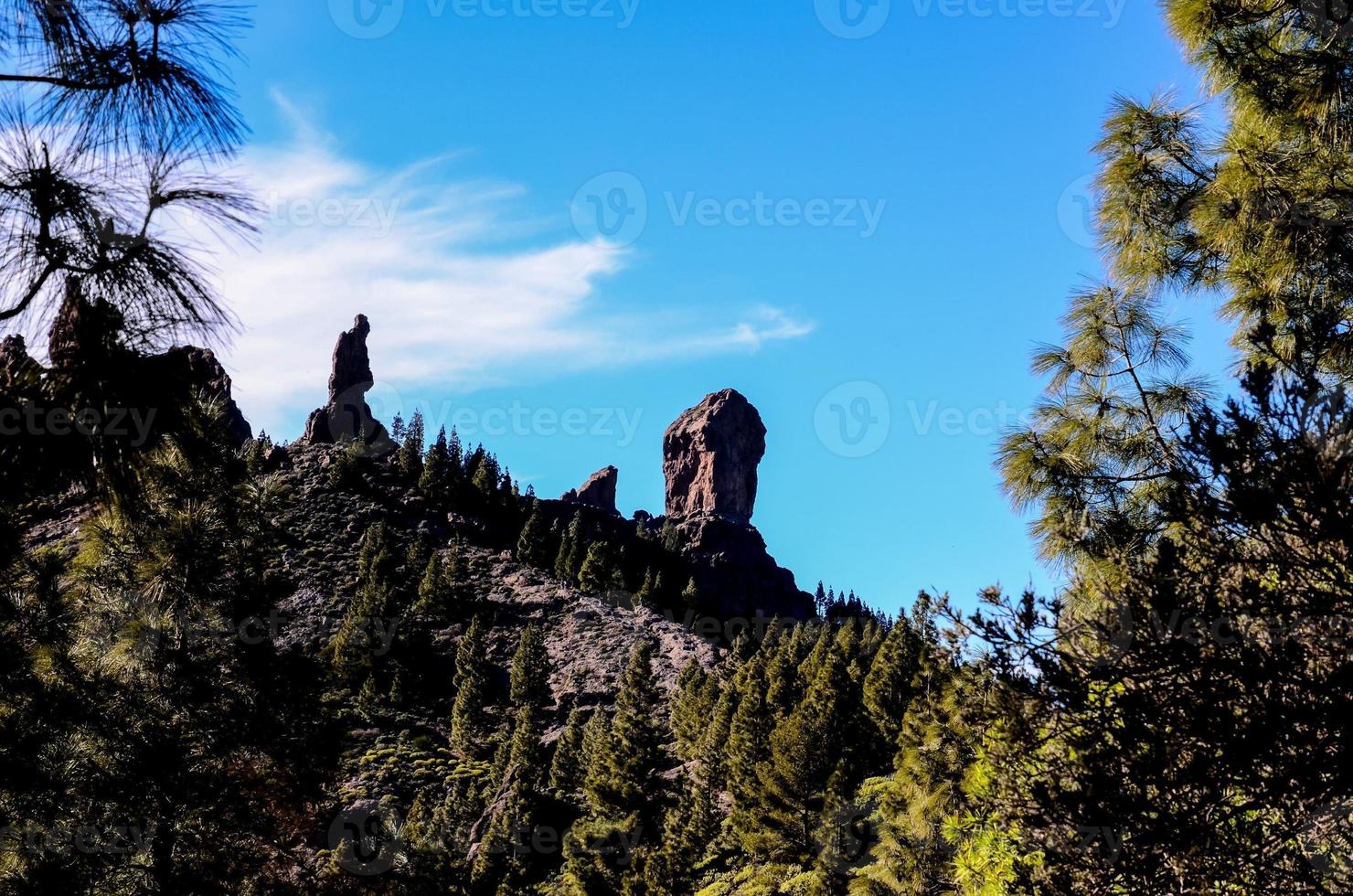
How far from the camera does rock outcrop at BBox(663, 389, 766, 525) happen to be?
162 metres

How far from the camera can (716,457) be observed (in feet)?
535

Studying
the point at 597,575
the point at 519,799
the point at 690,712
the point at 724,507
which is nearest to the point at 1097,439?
the point at 519,799

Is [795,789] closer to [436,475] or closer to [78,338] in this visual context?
[78,338]

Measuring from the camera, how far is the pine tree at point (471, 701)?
176ft

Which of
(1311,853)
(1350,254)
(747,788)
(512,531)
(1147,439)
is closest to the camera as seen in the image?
(1311,853)

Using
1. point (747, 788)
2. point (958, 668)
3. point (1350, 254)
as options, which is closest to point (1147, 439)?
point (1350, 254)

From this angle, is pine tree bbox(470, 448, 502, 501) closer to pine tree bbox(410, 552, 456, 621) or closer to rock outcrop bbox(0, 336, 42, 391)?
pine tree bbox(410, 552, 456, 621)

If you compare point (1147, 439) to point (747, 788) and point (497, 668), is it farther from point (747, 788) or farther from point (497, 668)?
point (497, 668)

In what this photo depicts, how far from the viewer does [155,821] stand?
10.8 meters

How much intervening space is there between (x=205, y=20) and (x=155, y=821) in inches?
402

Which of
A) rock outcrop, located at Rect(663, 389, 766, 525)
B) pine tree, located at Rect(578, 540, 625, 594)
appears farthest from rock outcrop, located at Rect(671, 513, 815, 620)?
pine tree, located at Rect(578, 540, 625, 594)

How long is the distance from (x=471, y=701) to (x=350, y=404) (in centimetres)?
8325

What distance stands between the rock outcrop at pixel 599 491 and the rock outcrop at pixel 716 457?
1190cm

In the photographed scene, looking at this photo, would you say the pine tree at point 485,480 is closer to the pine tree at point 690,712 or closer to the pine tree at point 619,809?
the pine tree at point 690,712
